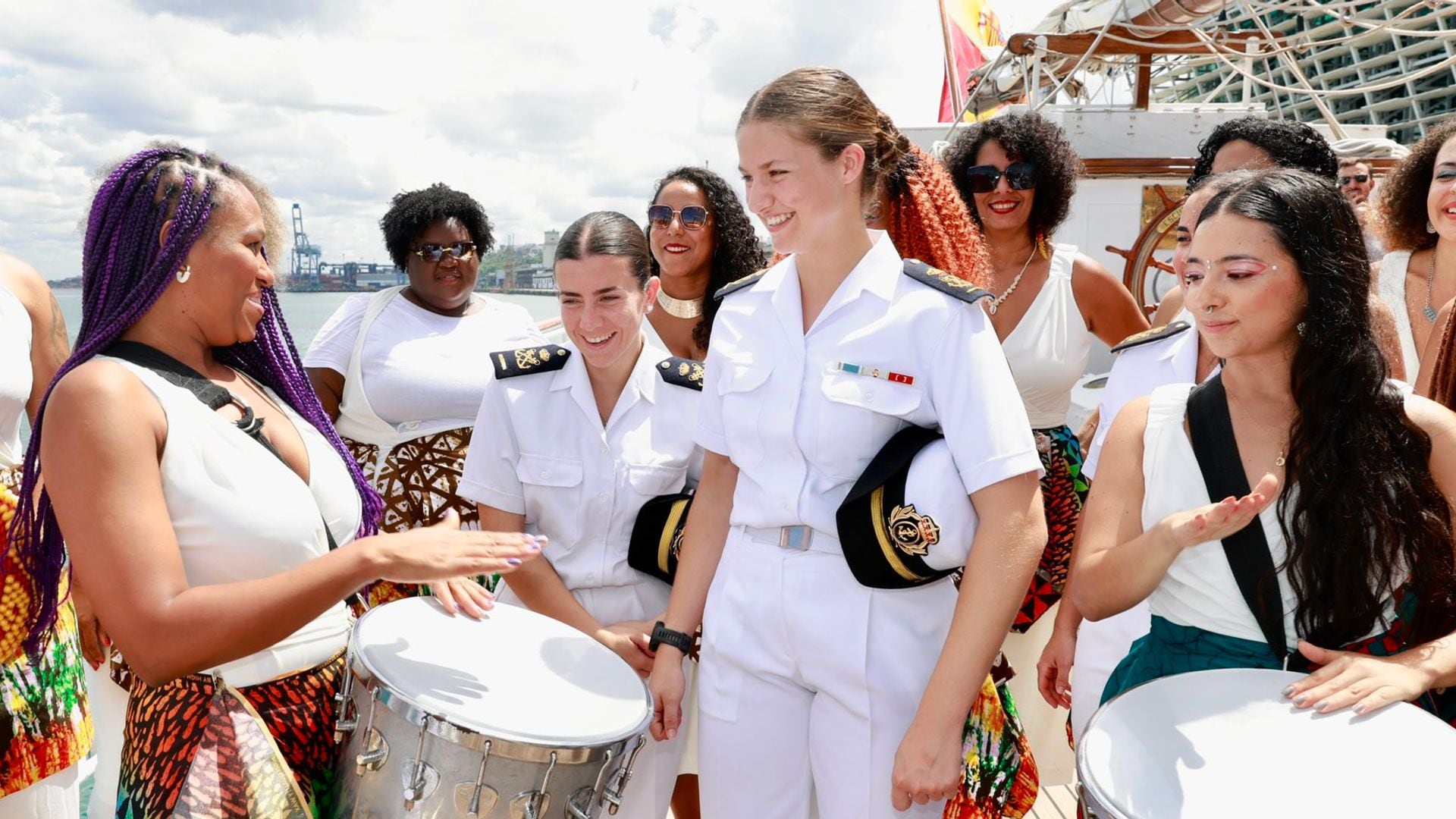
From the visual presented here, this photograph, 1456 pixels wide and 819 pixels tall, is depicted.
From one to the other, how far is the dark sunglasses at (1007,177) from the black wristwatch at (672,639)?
2104 mm

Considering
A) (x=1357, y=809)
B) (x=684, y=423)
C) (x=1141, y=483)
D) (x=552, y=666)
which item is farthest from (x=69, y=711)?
(x=1357, y=809)

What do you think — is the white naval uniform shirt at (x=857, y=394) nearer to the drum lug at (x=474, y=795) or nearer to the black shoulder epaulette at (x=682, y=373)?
the black shoulder epaulette at (x=682, y=373)

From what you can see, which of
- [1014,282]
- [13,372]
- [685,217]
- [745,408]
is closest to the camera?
[745,408]

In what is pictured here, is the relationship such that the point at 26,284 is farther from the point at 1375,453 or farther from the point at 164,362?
the point at 1375,453

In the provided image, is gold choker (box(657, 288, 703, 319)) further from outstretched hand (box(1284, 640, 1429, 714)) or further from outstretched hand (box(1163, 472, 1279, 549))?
outstretched hand (box(1284, 640, 1429, 714))

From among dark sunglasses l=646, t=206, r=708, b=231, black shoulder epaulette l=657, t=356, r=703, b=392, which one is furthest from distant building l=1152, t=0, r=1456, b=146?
black shoulder epaulette l=657, t=356, r=703, b=392

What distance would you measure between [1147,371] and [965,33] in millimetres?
21119

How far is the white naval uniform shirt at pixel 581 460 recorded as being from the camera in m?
2.68

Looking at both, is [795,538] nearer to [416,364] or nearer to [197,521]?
[197,521]

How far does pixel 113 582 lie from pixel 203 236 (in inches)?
25.0

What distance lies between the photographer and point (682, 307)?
3.94 m

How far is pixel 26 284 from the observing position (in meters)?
2.92

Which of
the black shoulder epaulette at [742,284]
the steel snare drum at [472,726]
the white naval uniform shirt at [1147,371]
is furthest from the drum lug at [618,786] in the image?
the white naval uniform shirt at [1147,371]

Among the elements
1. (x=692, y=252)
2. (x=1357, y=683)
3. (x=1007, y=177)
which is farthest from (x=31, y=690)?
(x=1007, y=177)
